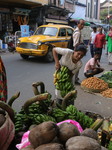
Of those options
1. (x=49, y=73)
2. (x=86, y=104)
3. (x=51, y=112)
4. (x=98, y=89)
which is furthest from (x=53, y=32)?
(x=51, y=112)

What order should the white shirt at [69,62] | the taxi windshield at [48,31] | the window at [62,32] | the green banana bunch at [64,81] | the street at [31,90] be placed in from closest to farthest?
the green banana bunch at [64,81] < the white shirt at [69,62] < the street at [31,90] < the taxi windshield at [48,31] < the window at [62,32]

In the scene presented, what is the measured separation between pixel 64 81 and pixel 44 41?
7108mm

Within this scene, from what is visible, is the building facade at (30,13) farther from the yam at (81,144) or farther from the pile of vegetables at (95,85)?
the yam at (81,144)

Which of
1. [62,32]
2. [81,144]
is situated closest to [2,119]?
[81,144]

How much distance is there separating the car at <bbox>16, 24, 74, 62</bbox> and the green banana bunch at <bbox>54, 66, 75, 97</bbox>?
20.4ft

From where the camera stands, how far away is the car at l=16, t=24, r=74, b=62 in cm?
1019

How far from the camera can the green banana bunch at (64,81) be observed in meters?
3.34

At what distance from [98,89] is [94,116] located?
251cm

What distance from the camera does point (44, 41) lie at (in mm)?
10156

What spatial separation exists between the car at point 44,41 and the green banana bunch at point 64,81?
6222 millimetres

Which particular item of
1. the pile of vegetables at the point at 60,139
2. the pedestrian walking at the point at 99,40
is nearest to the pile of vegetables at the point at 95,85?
the pedestrian walking at the point at 99,40

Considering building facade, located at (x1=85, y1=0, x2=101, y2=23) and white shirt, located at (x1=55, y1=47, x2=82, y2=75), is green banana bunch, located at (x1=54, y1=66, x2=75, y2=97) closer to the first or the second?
white shirt, located at (x1=55, y1=47, x2=82, y2=75)

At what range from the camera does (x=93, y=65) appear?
24.7 feet

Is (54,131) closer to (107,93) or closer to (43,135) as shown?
(43,135)
